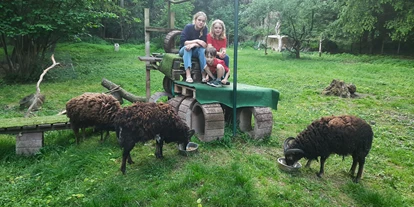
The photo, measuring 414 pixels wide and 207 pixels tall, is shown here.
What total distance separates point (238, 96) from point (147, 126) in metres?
2.00

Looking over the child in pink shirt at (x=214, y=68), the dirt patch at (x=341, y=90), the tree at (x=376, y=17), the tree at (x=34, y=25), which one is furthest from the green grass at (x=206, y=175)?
the tree at (x=376, y=17)

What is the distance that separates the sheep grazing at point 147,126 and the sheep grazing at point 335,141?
5.54 ft

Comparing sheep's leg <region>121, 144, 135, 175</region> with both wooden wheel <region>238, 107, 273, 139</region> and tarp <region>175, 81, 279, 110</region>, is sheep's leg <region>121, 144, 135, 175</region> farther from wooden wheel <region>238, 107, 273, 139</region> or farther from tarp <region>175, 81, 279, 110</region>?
wooden wheel <region>238, 107, 273, 139</region>

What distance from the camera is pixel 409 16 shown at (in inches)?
754

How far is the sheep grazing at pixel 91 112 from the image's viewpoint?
5.06m

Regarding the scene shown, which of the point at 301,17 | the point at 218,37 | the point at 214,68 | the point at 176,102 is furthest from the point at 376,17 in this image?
the point at 176,102

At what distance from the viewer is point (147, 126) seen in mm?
4219

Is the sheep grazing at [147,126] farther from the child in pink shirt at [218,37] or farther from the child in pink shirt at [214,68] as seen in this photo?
the child in pink shirt at [218,37]

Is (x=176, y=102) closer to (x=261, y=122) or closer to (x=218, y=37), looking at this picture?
(x=218, y=37)

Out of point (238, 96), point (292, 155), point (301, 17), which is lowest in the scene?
point (292, 155)

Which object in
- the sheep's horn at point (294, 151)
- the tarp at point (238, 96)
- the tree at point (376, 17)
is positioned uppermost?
the tree at point (376, 17)

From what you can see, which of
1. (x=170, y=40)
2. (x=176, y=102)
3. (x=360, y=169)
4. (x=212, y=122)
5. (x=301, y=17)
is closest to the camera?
(x=360, y=169)

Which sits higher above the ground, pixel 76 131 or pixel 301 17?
pixel 301 17

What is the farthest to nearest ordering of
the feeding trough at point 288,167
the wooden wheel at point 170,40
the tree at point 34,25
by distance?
the tree at point 34,25, the wooden wheel at point 170,40, the feeding trough at point 288,167
